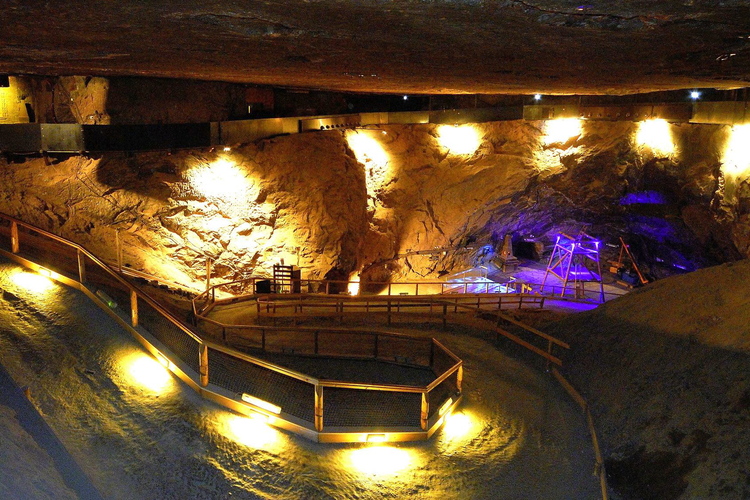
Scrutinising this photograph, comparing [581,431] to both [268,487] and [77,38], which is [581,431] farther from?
[77,38]

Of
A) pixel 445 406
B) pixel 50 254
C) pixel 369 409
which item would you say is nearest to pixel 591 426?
pixel 445 406

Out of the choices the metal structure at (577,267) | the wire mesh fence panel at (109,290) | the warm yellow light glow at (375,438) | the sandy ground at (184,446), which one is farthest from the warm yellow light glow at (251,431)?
the metal structure at (577,267)

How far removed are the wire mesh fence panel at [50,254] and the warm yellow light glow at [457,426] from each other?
6449 mm

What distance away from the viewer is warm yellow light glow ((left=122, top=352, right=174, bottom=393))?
6.98 meters

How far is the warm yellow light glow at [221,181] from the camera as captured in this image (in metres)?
17.2

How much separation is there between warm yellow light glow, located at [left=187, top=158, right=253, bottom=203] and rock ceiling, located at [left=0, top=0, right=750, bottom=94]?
9773mm

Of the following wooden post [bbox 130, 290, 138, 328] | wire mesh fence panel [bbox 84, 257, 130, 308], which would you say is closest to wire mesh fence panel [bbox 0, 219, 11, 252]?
wire mesh fence panel [bbox 84, 257, 130, 308]

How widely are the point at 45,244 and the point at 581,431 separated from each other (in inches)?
410

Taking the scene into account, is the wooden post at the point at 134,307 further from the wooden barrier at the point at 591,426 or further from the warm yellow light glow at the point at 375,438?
the wooden barrier at the point at 591,426

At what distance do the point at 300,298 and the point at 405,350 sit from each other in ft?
14.1

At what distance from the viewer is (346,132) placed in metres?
22.3

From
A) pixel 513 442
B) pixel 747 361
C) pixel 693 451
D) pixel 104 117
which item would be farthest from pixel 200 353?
pixel 104 117

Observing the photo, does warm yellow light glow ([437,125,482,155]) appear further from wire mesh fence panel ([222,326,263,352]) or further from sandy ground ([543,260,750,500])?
wire mesh fence panel ([222,326,263,352])

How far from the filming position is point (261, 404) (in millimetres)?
6840
